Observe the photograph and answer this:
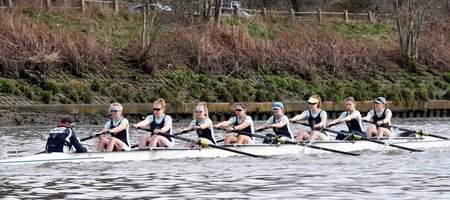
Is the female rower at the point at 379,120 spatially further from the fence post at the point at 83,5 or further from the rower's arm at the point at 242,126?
the fence post at the point at 83,5

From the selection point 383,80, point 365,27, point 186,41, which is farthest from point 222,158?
point 365,27

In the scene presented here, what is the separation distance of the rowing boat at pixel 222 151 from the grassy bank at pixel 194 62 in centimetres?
1442

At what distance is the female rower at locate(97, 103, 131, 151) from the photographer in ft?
79.7

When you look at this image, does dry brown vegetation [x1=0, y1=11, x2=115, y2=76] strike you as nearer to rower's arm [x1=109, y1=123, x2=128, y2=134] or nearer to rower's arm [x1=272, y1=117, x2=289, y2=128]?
rower's arm [x1=272, y1=117, x2=289, y2=128]

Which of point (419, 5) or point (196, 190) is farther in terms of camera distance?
point (419, 5)

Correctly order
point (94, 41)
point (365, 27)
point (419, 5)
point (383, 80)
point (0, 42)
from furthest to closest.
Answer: point (365, 27), point (419, 5), point (383, 80), point (94, 41), point (0, 42)

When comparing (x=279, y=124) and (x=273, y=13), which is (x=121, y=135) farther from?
(x=273, y=13)

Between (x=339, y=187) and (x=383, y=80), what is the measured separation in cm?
3380

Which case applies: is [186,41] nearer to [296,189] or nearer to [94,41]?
[94,41]

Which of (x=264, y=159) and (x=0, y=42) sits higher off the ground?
(x=0, y=42)

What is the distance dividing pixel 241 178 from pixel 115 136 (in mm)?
4504

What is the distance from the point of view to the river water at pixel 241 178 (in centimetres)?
1864

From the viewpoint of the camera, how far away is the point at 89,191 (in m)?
19.0

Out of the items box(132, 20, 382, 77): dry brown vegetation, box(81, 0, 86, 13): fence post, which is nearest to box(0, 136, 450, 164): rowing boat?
box(132, 20, 382, 77): dry brown vegetation
